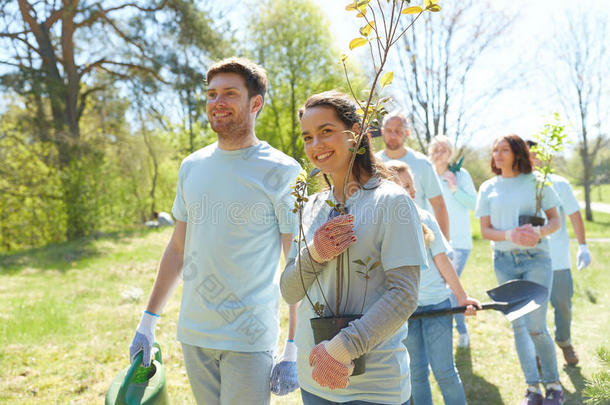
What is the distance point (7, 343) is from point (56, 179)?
33.5 ft

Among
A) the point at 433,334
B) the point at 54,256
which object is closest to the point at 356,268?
the point at 433,334

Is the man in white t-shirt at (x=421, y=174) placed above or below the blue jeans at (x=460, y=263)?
above

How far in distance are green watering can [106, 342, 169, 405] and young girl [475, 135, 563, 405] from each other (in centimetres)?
250

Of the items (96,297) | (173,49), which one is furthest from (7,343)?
(173,49)

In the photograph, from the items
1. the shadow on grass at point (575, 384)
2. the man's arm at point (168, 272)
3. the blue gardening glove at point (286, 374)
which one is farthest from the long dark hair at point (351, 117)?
the shadow on grass at point (575, 384)

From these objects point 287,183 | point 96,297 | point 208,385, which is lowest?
point 96,297

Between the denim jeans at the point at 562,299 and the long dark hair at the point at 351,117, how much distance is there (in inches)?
133

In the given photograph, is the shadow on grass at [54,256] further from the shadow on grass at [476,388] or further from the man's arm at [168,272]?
the man's arm at [168,272]

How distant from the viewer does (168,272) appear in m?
2.21

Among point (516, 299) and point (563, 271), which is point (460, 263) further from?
point (516, 299)

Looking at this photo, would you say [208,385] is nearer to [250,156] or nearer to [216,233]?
[216,233]

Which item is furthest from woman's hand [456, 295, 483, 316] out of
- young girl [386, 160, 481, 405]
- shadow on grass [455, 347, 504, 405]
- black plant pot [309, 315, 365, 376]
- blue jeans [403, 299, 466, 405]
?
shadow on grass [455, 347, 504, 405]

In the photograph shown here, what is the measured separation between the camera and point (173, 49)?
47.3 feet

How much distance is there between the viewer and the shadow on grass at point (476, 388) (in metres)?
3.66
